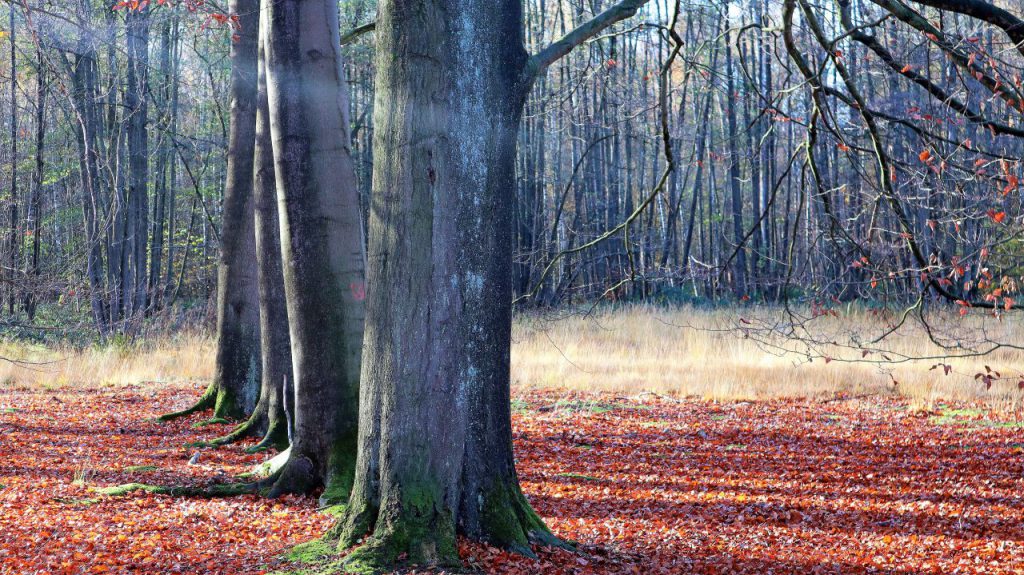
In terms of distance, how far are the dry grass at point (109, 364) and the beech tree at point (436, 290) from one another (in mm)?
10209

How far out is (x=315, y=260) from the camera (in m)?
5.35

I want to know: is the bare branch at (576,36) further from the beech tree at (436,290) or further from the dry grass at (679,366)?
the dry grass at (679,366)

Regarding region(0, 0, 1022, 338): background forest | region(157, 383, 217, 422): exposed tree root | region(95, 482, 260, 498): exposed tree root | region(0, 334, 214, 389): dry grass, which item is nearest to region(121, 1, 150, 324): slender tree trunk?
region(0, 0, 1022, 338): background forest

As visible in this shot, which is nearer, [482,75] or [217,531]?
[482,75]

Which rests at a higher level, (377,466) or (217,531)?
(377,466)

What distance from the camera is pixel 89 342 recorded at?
49.6 feet

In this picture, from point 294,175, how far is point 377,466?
2.38 m

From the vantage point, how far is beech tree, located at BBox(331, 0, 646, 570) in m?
3.71

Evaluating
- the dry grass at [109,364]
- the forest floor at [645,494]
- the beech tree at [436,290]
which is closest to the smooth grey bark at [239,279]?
the forest floor at [645,494]

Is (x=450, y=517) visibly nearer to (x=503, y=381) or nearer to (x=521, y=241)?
(x=503, y=381)

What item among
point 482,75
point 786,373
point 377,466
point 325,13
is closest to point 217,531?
point 377,466

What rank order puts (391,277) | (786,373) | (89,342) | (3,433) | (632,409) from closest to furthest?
(391,277) < (3,433) < (632,409) < (786,373) < (89,342)

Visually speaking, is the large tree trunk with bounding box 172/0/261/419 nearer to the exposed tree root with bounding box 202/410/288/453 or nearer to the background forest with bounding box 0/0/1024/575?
the background forest with bounding box 0/0/1024/575

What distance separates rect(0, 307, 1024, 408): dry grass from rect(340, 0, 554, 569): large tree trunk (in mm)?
6928
